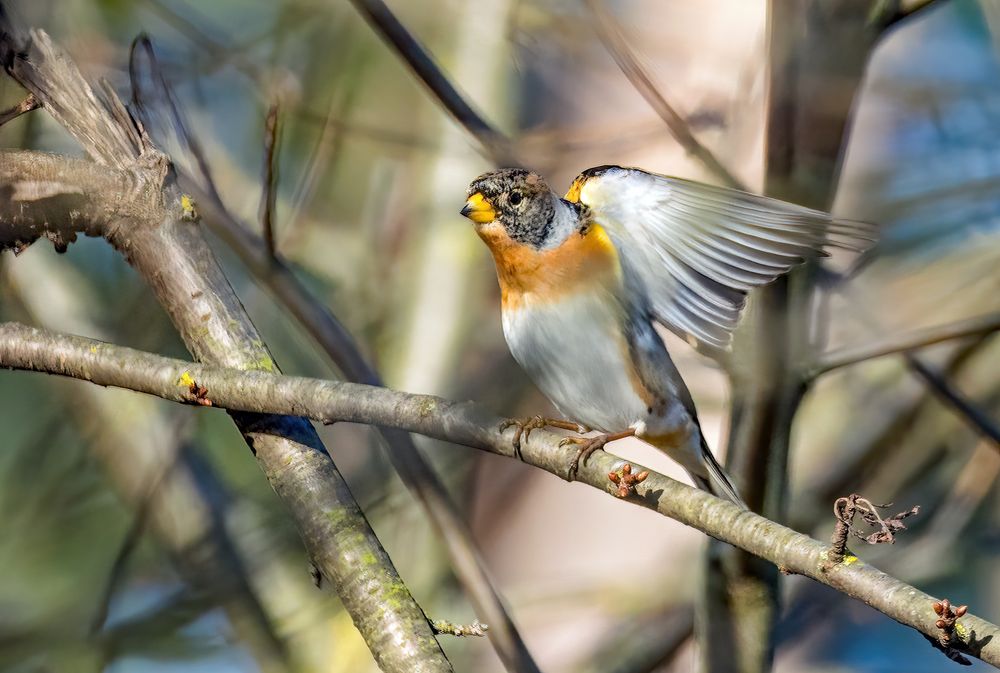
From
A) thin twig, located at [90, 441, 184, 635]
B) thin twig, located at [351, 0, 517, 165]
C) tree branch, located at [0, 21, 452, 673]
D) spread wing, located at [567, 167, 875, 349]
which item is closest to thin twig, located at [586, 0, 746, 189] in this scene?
spread wing, located at [567, 167, 875, 349]

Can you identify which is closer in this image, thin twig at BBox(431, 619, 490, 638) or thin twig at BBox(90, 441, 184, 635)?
thin twig at BBox(431, 619, 490, 638)

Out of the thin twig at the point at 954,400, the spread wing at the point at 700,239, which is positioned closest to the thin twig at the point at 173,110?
the spread wing at the point at 700,239

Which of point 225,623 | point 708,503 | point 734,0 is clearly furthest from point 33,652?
point 734,0

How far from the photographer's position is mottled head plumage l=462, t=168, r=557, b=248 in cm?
217

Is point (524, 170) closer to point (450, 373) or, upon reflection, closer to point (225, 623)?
point (450, 373)

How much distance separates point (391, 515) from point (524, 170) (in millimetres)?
1618

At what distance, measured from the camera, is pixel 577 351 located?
6.85 ft

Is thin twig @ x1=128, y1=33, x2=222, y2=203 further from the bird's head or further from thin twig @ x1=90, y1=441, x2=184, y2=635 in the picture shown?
thin twig @ x1=90, y1=441, x2=184, y2=635

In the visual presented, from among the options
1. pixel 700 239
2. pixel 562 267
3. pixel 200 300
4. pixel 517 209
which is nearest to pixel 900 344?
pixel 700 239

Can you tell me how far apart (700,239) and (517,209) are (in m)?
0.41

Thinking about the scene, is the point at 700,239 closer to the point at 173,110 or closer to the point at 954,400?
the point at 954,400

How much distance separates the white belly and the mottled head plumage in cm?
17

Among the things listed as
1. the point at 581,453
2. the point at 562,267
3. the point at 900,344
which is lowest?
the point at 581,453

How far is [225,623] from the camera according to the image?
3262 mm
